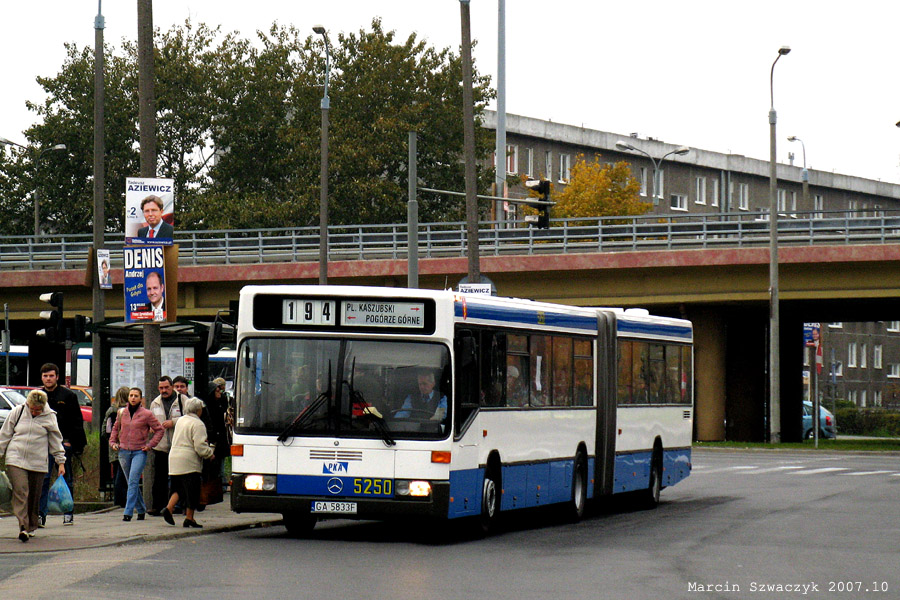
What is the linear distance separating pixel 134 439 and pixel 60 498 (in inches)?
41.2

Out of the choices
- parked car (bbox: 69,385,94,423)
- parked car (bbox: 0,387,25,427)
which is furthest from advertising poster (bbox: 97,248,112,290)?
parked car (bbox: 69,385,94,423)

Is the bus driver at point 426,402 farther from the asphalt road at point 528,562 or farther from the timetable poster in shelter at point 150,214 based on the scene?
the timetable poster in shelter at point 150,214

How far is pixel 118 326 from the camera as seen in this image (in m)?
19.5

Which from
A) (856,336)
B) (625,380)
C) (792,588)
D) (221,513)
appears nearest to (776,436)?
(625,380)

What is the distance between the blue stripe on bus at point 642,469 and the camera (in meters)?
21.0

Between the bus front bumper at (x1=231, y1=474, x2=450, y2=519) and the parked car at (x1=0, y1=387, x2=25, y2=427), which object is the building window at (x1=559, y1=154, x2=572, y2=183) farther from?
the bus front bumper at (x1=231, y1=474, x2=450, y2=519)

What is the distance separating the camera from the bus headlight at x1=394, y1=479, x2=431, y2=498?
50.4 ft

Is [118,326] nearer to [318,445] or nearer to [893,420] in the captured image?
[318,445]

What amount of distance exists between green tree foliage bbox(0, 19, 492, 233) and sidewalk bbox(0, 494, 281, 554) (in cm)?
4355

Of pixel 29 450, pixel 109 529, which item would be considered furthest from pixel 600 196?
pixel 29 450

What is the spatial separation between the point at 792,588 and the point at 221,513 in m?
8.45

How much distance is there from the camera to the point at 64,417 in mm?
17578

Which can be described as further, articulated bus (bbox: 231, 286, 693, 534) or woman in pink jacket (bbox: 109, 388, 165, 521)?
woman in pink jacket (bbox: 109, 388, 165, 521)

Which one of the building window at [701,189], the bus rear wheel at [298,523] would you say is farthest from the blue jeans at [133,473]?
the building window at [701,189]
